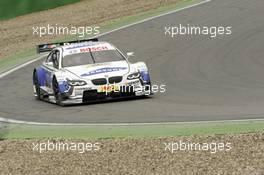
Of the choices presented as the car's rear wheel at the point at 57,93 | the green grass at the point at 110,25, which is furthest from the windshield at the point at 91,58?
the green grass at the point at 110,25

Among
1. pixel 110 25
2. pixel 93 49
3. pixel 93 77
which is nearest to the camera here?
pixel 93 77

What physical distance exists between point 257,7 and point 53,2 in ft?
28.2

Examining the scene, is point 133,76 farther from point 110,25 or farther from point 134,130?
point 110,25

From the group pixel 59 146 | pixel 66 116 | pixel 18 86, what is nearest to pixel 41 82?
pixel 18 86

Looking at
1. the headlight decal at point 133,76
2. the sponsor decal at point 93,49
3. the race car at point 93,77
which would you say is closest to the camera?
the race car at point 93,77

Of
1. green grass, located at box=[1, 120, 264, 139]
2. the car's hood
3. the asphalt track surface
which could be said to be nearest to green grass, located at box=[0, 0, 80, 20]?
the asphalt track surface

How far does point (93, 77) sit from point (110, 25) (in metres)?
10.9

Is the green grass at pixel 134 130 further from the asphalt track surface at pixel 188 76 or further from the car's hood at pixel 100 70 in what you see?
the car's hood at pixel 100 70

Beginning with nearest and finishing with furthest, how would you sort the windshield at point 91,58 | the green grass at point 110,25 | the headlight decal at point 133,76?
1. the headlight decal at point 133,76
2. the windshield at point 91,58
3. the green grass at point 110,25

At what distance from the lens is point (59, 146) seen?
11.4 m

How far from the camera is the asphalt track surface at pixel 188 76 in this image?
14.2m

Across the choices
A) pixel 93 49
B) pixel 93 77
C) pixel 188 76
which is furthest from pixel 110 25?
pixel 93 77

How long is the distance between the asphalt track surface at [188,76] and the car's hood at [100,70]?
596mm

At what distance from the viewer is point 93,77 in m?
16.1
